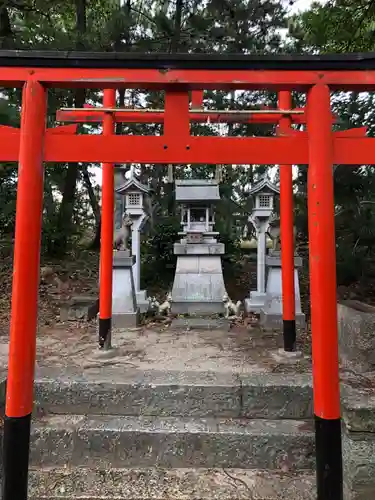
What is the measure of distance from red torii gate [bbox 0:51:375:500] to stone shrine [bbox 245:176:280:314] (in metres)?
4.33

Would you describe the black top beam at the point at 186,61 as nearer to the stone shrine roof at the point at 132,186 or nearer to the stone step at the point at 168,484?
the stone step at the point at 168,484

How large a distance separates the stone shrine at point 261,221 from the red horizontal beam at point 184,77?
14.2 ft

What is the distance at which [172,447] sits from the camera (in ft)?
8.77

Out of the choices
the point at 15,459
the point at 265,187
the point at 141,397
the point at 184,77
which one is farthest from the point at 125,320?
the point at 184,77

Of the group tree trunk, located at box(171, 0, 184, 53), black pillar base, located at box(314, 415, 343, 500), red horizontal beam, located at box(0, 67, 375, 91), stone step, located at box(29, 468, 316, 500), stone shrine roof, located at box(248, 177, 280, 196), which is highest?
tree trunk, located at box(171, 0, 184, 53)

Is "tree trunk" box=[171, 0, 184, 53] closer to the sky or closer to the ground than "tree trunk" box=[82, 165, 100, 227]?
closer to the sky

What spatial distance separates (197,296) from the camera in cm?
623

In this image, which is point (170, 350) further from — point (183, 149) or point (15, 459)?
point (183, 149)

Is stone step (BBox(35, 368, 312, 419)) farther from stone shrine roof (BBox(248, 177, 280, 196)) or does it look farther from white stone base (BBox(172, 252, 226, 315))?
stone shrine roof (BBox(248, 177, 280, 196))

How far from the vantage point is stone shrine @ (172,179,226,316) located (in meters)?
6.12

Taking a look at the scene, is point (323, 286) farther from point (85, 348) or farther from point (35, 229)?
point (85, 348)

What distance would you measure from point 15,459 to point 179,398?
128cm

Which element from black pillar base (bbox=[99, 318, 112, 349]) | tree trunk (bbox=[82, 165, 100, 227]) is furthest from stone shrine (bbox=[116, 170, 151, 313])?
tree trunk (bbox=[82, 165, 100, 227])

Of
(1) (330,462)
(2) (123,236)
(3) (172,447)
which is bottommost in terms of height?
(3) (172,447)
